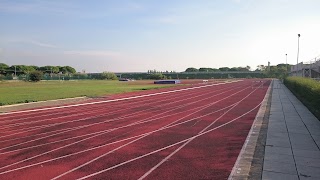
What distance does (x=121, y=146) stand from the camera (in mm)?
8250

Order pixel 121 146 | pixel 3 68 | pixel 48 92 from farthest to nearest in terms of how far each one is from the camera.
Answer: pixel 3 68 → pixel 48 92 → pixel 121 146

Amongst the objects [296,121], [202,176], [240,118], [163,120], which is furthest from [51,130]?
[296,121]

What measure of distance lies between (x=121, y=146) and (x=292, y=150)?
15.0 ft

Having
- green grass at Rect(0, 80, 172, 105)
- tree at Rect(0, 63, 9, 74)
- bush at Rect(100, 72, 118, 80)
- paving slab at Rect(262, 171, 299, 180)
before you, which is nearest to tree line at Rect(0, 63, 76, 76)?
tree at Rect(0, 63, 9, 74)

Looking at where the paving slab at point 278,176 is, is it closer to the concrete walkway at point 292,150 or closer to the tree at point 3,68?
the concrete walkway at point 292,150

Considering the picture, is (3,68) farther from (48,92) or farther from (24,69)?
(48,92)

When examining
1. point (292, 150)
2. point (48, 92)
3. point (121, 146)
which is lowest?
point (121, 146)

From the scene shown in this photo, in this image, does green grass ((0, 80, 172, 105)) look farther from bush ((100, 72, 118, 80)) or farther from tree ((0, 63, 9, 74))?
tree ((0, 63, 9, 74))

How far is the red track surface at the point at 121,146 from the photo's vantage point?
20.2ft

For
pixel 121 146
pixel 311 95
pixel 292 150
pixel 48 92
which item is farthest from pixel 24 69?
pixel 292 150

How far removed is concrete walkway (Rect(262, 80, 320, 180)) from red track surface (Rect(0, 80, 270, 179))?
0.86 metres

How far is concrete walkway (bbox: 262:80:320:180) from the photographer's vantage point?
5.72 meters

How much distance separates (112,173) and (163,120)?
690 centimetres

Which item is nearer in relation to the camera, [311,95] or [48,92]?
[311,95]
